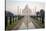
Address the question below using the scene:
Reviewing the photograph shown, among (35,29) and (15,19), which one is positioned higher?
(15,19)

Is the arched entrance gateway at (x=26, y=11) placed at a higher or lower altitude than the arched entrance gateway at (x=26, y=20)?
higher

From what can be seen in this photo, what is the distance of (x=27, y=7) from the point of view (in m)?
1.28

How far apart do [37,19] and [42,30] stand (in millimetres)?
207

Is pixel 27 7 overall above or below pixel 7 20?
above

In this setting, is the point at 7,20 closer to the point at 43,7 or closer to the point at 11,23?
the point at 11,23

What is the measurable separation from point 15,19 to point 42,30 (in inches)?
19.5

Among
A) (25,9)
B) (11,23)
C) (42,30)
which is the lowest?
(42,30)

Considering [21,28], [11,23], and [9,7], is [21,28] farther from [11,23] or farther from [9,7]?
[9,7]

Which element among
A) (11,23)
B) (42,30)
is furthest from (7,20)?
(42,30)

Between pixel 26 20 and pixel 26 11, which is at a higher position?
pixel 26 11

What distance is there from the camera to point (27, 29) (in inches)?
50.9

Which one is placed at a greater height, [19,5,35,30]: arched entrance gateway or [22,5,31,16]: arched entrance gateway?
[22,5,31,16]: arched entrance gateway

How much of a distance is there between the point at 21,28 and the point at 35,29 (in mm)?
238
